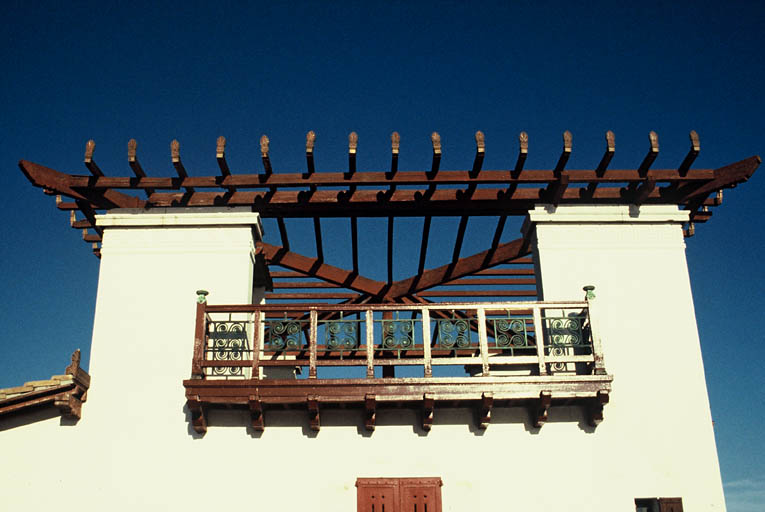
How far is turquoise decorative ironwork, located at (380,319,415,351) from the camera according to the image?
38.1 ft

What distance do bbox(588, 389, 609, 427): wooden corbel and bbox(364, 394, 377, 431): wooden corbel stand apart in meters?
3.20

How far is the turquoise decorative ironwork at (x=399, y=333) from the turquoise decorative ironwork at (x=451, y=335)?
17.9 inches

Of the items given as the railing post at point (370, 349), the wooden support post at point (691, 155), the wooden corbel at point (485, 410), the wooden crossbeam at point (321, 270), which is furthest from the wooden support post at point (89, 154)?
the wooden support post at point (691, 155)

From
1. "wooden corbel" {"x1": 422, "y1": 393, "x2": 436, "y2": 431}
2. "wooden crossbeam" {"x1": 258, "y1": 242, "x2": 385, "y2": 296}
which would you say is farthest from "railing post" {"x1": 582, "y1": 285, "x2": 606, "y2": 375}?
"wooden crossbeam" {"x1": 258, "y1": 242, "x2": 385, "y2": 296}

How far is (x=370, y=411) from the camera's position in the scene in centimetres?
1113

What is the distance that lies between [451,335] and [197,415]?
155 inches

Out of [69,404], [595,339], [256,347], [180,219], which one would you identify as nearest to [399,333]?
[256,347]

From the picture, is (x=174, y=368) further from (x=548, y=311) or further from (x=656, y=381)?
(x=656, y=381)

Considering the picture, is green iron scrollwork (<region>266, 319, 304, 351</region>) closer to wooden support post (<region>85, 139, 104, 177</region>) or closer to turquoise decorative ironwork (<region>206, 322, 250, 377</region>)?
turquoise decorative ironwork (<region>206, 322, 250, 377</region>)

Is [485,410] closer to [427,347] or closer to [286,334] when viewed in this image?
[427,347]

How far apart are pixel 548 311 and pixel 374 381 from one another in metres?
3.32

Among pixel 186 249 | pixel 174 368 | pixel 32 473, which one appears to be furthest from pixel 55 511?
pixel 186 249

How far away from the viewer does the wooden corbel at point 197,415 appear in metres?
Result: 11.0

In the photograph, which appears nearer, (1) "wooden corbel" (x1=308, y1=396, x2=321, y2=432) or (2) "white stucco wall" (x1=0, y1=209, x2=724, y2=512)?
(1) "wooden corbel" (x1=308, y1=396, x2=321, y2=432)
